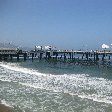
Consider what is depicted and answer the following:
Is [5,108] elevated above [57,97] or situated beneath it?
elevated above

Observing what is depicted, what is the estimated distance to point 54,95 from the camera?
31672 mm

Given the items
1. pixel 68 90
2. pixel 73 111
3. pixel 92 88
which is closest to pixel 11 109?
pixel 73 111

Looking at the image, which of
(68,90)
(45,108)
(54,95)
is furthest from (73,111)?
(68,90)

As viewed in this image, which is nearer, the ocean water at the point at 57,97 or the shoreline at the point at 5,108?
the shoreline at the point at 5,108

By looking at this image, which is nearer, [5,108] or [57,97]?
[5,108]

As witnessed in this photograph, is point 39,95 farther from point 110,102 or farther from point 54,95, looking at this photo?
point 110,102

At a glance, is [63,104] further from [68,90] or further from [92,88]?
[92,88]

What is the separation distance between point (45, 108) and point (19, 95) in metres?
5.56

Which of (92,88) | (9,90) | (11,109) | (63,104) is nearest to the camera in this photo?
(11,109)

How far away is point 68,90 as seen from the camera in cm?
3488

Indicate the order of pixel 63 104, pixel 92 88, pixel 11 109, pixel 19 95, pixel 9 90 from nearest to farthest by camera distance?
pixel 11 109
pixel 63 104
pixel 19 95
pixel 9 90
pixel 92 88

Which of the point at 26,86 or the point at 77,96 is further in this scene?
the point at 26,86

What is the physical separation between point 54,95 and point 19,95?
3439 millimetres

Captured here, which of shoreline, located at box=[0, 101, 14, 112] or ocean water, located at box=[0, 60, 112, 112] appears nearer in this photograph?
shoreline, located at box=[0, 101, 14, 112]
